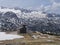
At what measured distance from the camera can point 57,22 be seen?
46281 millimetres

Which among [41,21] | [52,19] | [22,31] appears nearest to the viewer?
[22,31]

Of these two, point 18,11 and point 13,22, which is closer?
point 13,22

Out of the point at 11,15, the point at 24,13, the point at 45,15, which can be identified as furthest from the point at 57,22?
the point at 11,15

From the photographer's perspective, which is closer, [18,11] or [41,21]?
[41,21]

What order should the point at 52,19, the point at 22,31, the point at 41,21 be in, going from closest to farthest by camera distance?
the point at 22,31 → the point at 41,21 → the point at 52,19

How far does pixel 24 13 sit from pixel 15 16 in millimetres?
2714

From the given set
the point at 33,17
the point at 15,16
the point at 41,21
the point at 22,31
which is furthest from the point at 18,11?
the point at 22,31

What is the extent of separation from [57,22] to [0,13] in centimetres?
1422

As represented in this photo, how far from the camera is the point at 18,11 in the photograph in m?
52.0

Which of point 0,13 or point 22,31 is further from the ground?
point 0,13

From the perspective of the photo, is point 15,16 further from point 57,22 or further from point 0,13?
point 57,22

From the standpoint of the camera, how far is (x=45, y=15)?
47625 mm

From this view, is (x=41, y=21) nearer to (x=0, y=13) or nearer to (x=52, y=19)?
(x=52, y=19)

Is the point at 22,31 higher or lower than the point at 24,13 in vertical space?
lower
